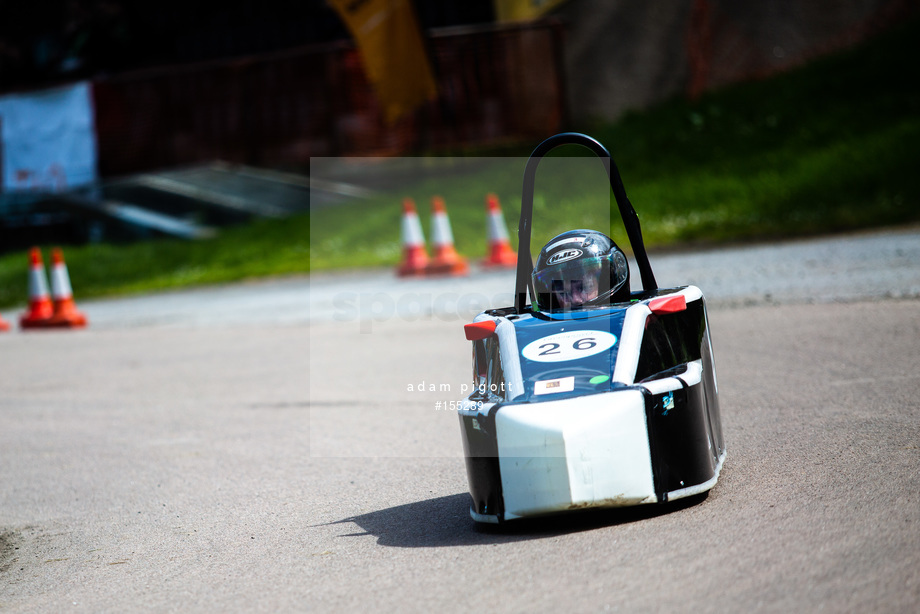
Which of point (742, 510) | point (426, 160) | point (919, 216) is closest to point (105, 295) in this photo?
point (426, 160)

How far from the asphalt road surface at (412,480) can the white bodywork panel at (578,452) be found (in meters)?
0.15

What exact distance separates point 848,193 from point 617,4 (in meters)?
7.86

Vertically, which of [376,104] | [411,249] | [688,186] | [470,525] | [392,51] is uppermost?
[392,51]

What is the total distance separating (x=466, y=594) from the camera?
314 cm

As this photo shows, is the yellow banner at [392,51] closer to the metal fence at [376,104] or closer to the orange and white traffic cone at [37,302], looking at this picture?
the metal fence at [376,104]

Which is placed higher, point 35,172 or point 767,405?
point 35,172

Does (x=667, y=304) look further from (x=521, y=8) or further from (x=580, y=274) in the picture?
(x=521, y=8)

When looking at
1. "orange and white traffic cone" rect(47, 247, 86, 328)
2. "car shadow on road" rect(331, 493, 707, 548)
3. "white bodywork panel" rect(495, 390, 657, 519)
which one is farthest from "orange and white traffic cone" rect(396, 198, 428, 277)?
"white bodywork panel" rect(495, 390, 657, 519)

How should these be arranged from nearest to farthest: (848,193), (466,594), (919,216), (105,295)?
(466,594)
(919,216)
(848,193)
(105,295)

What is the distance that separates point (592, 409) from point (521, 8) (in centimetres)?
1911

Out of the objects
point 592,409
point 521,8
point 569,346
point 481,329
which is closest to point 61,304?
point 481,329

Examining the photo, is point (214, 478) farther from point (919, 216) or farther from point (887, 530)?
point (919, 216)

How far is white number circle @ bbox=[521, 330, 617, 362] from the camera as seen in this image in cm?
388

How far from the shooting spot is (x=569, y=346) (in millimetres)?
3926
